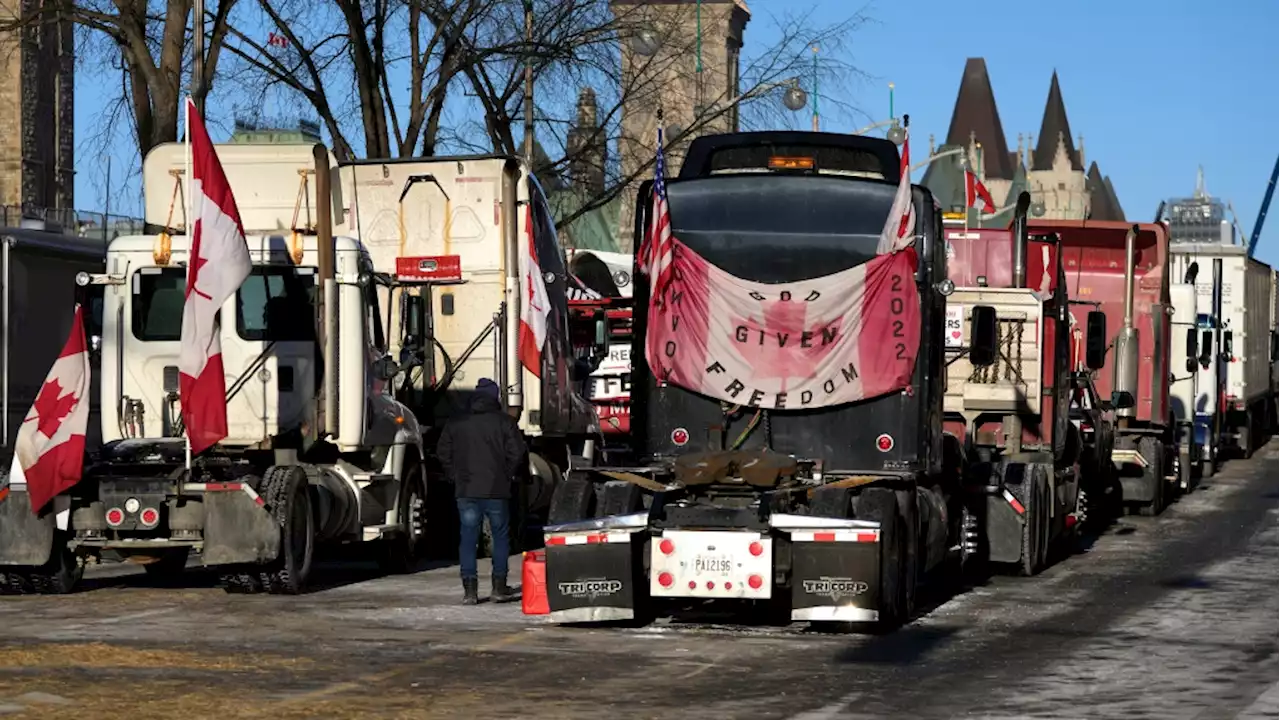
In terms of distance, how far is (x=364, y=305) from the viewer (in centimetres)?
1825

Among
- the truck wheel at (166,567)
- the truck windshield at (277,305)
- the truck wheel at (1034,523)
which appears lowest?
the truck wheel at (166,567)

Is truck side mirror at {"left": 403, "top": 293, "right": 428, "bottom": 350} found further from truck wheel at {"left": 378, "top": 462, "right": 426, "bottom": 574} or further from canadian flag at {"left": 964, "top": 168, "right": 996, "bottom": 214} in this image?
canadian flag at {"left": 964, "top": 168, "right": 996, "bottom": 214}

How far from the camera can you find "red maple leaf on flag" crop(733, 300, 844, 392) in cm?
1573

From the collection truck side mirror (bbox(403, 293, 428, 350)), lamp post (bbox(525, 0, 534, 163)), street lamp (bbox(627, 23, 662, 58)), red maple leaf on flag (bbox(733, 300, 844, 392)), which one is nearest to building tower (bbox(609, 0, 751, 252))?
street lamp (bbox(627, 23, 662, 58))

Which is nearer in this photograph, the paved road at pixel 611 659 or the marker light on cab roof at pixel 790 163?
the paved road at pixel 611 659

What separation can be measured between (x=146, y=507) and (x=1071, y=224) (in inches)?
535

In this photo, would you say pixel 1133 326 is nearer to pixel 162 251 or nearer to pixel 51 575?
pixel 162 251

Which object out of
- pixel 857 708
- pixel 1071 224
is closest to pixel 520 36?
pixel 1071 224

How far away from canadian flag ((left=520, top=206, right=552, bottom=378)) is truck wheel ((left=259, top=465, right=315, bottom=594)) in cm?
435

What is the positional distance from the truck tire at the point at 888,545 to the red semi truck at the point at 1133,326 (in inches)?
460

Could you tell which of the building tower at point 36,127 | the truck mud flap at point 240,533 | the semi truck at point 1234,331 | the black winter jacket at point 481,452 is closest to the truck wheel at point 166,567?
the truck mud flap at point 240,533

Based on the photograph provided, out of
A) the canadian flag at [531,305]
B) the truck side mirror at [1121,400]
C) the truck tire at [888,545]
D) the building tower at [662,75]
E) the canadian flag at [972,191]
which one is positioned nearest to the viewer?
the truck tire at [888,545]

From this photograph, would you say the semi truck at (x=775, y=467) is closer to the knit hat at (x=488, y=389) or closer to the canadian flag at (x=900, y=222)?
the canadian flag at (x=900, y=222)

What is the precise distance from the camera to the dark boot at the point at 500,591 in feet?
54.4
